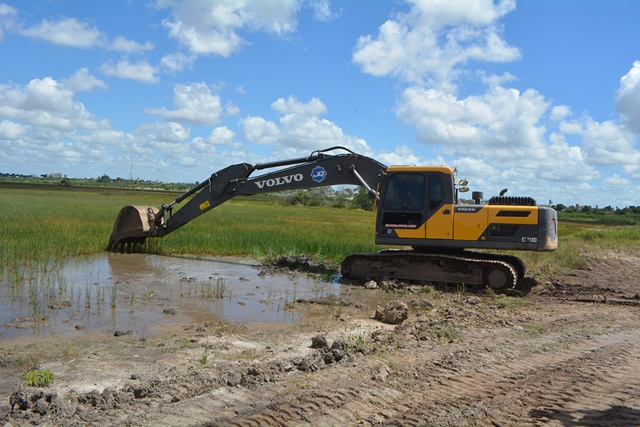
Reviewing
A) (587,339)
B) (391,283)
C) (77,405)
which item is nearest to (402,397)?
(77,405)

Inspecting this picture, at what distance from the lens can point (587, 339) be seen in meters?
7.52

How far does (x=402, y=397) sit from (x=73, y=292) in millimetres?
7495

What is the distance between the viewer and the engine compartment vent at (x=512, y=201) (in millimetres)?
12047

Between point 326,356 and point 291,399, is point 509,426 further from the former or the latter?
point 326,356

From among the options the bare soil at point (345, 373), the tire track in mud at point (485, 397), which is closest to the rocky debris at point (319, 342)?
the bare soil at point (345, 373)

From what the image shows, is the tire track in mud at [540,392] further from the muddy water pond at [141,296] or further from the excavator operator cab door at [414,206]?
the excavator operator cab door at [414,206]

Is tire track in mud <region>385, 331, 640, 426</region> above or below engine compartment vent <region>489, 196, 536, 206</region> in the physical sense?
below

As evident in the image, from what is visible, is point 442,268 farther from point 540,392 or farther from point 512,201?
point 540,392

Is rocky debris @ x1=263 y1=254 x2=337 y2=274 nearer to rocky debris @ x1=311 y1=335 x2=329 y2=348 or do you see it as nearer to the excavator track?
the excavator track

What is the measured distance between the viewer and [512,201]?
12211 millimetres

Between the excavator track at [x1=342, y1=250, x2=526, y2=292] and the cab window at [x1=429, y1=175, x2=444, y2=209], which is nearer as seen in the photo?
the excavator track at [x1=342, y1=250, x2=526, y2=292]

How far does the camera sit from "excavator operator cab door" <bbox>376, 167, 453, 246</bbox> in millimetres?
11984

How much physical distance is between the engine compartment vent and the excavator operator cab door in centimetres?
119

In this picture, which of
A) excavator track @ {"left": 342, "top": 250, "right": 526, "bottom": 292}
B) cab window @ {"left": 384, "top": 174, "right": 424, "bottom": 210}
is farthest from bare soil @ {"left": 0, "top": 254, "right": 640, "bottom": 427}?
cab window @ {"left": 384, "top": 174, "right": 424, "bottom": 210}
